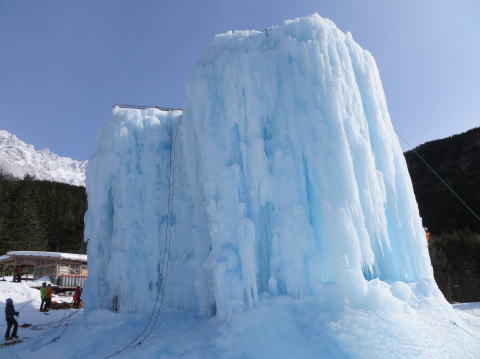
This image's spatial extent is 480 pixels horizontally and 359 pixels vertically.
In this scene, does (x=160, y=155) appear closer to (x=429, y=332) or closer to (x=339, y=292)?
(x=339, y=292)

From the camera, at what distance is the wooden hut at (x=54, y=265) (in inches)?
873

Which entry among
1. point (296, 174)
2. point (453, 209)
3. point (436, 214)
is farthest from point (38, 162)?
point (296, 174)

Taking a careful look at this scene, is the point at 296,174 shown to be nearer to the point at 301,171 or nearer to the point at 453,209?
the point at 301,171

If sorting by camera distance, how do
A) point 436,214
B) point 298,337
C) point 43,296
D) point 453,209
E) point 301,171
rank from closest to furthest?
1. point 298,337
2. point 301,171
3. point 43,296
4. point 453,209
5. point 436,214

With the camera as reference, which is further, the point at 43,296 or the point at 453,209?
the point at 453,209

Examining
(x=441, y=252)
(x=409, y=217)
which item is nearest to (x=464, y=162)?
(x=441, y=252)

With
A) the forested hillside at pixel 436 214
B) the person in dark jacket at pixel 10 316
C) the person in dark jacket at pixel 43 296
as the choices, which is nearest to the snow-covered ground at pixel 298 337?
the person in dark jacket at pixel 10 316

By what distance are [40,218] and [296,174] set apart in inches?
1711

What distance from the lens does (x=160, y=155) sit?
12281 millimetres

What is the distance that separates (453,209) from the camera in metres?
36.3

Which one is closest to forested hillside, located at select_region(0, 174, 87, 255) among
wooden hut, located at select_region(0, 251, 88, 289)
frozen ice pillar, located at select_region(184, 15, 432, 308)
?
wooden hut, located at select_region(0, 251, 88, 289)

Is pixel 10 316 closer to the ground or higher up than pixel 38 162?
closer to the ground

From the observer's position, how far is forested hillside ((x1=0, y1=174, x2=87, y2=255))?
36.2 metres

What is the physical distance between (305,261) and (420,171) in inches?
1651
